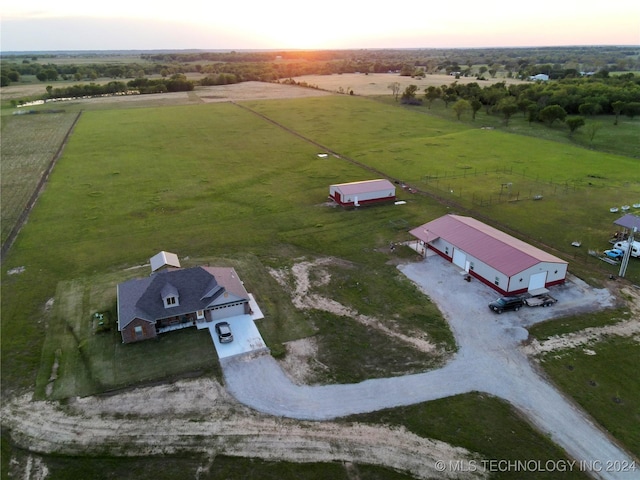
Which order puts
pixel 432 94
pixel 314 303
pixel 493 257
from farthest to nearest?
pixel 432 94 → pixel 493 257 → pixel 314 303

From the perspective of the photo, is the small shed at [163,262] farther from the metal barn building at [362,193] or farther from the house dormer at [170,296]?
the metal barn building at [362,193]

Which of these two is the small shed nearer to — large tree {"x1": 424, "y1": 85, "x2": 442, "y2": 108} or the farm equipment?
the farm equipment

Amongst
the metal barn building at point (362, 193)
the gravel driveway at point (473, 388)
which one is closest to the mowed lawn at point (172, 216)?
the metal barn building at point (362, 193)

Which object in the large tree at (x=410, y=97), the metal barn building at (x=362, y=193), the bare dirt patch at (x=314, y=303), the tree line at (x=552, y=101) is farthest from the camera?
the large tree at (x=410, y=97)

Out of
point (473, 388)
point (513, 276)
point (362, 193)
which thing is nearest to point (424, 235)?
point (513, 276)

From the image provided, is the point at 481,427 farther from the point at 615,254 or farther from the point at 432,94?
the point at 432,94

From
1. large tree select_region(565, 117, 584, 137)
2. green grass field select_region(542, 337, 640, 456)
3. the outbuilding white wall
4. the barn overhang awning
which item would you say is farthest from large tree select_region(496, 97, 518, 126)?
green grass field select_region(542, 337, 640, 456)
